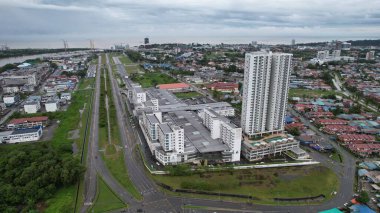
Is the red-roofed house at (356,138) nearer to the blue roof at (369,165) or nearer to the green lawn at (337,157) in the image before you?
the green lawn at (337,157)

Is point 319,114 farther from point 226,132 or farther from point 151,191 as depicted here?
point 151,191

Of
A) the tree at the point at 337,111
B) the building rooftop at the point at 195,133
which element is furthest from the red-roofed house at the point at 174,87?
the tree at the point at 337,111

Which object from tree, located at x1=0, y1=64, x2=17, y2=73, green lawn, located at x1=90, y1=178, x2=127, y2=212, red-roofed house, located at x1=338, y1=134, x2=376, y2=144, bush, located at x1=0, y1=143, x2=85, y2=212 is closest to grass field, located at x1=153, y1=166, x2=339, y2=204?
green lawn, located at x1=90, y1=178, x2=127, y2=212

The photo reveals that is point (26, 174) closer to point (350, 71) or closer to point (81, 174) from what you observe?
point (81, 174)

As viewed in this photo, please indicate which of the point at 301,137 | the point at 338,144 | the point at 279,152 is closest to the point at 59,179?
the point at 279,152

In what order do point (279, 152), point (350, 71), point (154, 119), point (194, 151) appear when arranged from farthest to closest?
point (350, 71), point (154, 119), point (279, 152), point (194, 151)

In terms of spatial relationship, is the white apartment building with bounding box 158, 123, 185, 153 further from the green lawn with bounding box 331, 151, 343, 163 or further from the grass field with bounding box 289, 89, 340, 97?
the grass field with bounding box 289, 89, 340, 97

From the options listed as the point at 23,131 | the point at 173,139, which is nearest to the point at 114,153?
the point at 173,139
